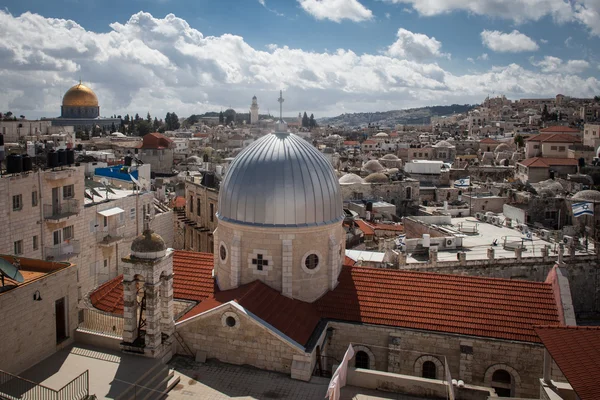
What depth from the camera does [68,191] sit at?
2408cm

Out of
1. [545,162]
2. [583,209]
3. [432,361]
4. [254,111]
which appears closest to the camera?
[432,361]

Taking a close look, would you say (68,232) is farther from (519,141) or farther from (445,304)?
(519,141)

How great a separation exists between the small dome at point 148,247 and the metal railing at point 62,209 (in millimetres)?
10229

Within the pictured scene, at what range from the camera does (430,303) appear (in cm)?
1720

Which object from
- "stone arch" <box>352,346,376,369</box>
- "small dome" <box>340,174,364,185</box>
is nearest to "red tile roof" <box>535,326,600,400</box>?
Answer: "stone arch" <box>352,346,376,369</box>

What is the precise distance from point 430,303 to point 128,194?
64.0 feet

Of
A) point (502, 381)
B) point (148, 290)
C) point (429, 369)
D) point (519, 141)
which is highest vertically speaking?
point (519, 141)

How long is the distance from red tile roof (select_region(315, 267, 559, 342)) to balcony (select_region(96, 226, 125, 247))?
13959mm

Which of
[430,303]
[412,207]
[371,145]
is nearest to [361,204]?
[412,207]

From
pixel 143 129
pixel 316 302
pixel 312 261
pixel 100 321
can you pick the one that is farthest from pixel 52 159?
pixel 143 129

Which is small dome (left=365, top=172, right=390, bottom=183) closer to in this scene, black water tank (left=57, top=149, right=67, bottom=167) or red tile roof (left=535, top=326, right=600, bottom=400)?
black water tank (left=57, top=149, right=67, bottom=167)

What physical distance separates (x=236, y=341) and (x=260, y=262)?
9.74ft

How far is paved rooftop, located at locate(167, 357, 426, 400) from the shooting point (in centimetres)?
1402

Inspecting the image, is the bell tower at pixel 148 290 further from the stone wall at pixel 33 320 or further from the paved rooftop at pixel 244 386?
the stone wall at pixel 33 320
